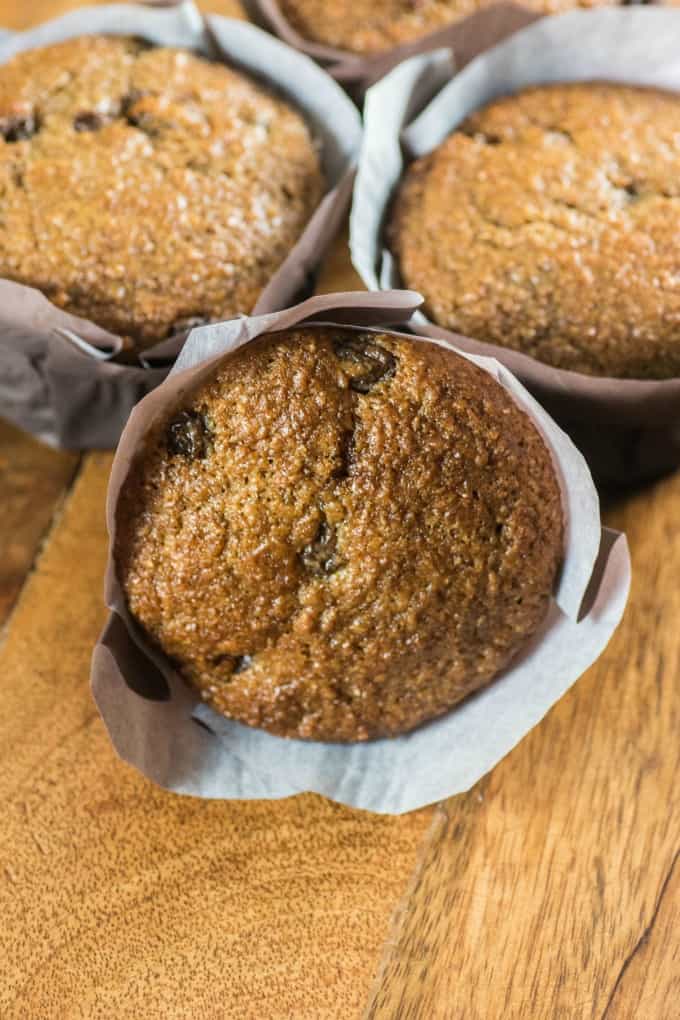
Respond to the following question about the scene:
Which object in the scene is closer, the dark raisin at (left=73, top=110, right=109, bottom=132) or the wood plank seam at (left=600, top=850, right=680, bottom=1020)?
the wood plank seam at (left=600, top=850, right=680, bottom=1020)

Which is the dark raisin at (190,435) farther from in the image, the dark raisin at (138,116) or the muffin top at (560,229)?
the dark raisin at (138,116)

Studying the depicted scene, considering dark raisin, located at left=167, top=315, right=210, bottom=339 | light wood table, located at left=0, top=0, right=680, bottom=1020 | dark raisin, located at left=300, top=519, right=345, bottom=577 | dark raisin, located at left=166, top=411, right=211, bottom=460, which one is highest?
dark raisin, located at left=166, top=411, right=211, bottom=460

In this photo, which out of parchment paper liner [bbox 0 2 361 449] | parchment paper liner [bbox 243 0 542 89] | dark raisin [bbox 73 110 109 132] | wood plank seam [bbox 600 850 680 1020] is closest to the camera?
wood plank seam [bbox 600 850 680 1020]

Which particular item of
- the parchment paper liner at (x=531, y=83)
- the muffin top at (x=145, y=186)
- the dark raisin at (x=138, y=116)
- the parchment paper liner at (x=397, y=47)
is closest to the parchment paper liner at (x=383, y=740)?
the parchment paper liner at (x=531, y=83)

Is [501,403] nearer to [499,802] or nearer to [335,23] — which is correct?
[499,802]

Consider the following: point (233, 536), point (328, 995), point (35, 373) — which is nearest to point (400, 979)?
point (328, 995)

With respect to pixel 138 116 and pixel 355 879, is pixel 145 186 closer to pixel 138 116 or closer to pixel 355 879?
pixel 138 116

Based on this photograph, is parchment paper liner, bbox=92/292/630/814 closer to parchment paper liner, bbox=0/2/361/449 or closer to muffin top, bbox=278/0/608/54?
parchment paper liner, bbox=0/2/361/449

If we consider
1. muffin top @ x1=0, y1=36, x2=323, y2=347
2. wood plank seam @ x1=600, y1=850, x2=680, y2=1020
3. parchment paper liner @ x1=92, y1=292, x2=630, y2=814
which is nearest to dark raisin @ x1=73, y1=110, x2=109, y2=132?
muffin top @ x1=0, y1=36, x2=323, y2=347
